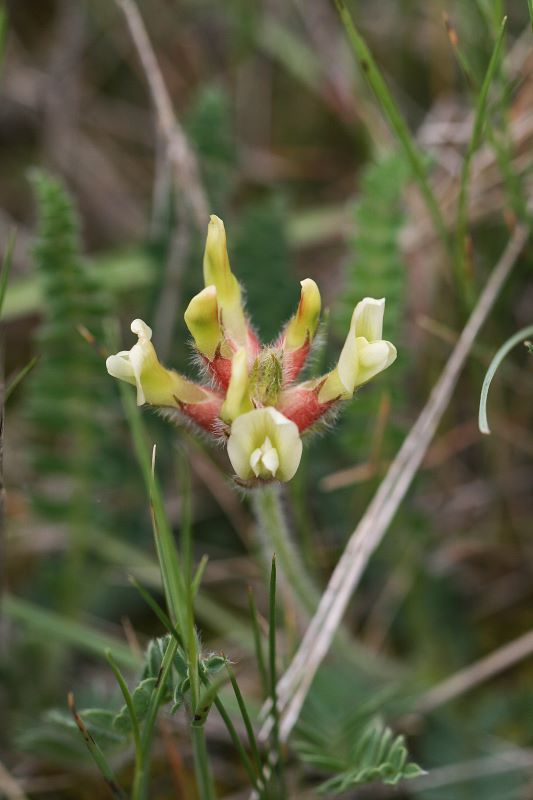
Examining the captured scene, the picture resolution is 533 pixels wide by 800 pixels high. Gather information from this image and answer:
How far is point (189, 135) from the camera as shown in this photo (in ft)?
11.3

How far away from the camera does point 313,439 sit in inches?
93.7

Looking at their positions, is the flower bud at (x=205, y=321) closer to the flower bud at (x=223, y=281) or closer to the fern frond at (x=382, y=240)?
the flower bud at (x=223, y=281)

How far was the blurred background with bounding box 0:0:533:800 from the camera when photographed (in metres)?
2.81

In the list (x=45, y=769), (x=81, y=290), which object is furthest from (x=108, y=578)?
(x=81, y=290)

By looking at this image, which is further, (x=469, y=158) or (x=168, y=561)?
(x=469, y=158)

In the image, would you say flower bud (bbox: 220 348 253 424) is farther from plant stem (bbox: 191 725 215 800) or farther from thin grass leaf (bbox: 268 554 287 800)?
plant stem (bbox: 191 725 215 800)

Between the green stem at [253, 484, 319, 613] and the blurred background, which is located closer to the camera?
the green stem at [253, 484, 319, 613]

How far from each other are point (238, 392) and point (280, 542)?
72cm

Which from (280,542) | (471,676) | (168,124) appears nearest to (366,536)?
(280,542)

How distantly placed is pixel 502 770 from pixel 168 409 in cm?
168

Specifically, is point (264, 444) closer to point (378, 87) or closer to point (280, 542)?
point (280, 542)

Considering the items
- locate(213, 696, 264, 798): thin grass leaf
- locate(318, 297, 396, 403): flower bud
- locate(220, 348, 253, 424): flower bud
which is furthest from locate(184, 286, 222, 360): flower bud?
locate(213, 696, 264, 798): thin grass leaf

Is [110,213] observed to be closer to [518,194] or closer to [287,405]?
[518,194]

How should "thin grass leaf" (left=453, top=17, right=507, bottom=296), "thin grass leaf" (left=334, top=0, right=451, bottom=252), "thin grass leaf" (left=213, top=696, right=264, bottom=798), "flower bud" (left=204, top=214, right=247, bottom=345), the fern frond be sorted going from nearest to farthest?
"thin grass leaf" (left=213, top=696, right=264, bottom=798)
"flower bud" (left=204, top=214, right=247, bottom=345)
"thin grass leaf" (left=453, top=17, right=507, bottom=296)
"thin grass leaf" (left=334, top=0, right=451, bottom=252)
the fern frond
